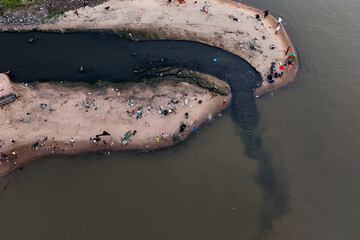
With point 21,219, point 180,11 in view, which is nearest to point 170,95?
point 180,11

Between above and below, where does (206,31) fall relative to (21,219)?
above

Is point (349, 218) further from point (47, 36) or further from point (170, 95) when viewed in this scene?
point (47, 36)

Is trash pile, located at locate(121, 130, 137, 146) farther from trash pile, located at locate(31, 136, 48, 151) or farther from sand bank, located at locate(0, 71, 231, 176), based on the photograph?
trash pile, located at locate(31, 136, 48, 151)

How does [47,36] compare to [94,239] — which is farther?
[47,36]

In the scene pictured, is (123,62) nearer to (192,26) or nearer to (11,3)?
(192,26)

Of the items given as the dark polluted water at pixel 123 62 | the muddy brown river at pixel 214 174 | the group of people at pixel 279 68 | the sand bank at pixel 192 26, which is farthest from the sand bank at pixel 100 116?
the sand bank at pixel 192 26

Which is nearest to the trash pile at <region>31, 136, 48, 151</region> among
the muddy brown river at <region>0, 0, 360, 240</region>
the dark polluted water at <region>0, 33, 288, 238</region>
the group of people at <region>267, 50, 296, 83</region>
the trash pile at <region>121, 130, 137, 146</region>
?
the muddy brown river at <region>0, 0, 360, 240</region>

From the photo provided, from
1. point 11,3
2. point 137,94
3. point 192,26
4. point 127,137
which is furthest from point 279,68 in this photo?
point 11,3
